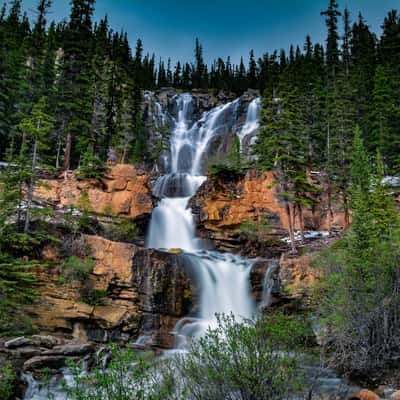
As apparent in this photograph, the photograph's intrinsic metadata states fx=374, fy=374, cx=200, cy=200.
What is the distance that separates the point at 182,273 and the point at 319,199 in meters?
15.2

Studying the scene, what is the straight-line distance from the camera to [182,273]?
21.2 m

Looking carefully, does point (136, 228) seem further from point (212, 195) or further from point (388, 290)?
point (388, 290)

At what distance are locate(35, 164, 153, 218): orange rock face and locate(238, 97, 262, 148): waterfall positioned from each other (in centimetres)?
2304

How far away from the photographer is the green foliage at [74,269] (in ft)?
60.5

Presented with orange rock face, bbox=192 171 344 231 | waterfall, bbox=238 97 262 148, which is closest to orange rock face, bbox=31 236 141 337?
orange rock face, bbox=192 171 344 231

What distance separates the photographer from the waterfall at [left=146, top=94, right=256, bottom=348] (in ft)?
68.3

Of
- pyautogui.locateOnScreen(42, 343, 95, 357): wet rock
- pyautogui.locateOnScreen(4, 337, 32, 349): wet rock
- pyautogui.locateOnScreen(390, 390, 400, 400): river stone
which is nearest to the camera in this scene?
pyautogui.locateOnScreen(390, 390, 400, 400): river stone

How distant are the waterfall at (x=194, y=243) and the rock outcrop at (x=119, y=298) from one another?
1081 millimetres

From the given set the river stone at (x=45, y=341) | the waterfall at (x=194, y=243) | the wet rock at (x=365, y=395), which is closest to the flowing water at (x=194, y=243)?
the waterfall at (x=194, y=243)

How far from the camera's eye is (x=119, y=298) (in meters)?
19.4

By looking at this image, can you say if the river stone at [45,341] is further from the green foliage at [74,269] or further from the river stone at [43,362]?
the green foliage at [74,269]

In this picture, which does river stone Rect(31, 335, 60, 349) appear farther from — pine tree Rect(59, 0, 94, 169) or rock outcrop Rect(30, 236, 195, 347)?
pine tree Rect(59, 0, 94, 169)

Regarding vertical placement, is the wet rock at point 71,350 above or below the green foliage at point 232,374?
below

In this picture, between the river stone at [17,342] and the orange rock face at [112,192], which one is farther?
the orange rock face at [112,192]
